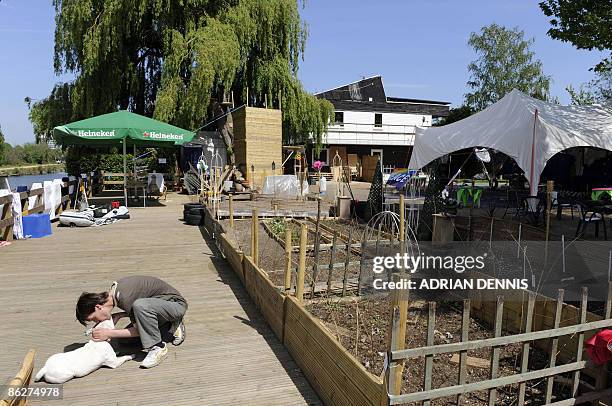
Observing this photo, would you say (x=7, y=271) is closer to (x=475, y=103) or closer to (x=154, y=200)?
(x=154, y=200)

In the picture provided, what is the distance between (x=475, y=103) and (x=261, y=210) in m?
30.0

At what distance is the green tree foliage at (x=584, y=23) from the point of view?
31.8 feet

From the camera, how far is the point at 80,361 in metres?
3.55

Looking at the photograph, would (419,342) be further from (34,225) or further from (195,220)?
(34,225)

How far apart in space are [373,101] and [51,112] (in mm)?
27889

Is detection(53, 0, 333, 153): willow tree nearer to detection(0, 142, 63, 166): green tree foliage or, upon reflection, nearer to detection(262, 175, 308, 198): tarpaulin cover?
detection(262, 175, 308, 198): tarpaulin cover

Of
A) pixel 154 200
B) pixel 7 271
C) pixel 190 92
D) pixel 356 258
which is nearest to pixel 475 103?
pixel 190 92

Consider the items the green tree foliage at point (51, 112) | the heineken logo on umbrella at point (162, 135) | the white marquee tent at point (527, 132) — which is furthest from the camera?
the green tree foliage at point (51, 112)

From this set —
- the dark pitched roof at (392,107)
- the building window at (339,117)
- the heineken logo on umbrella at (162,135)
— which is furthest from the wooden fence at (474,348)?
the dark pitched roof at (392,107)

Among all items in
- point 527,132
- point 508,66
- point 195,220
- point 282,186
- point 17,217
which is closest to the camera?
point 17,217

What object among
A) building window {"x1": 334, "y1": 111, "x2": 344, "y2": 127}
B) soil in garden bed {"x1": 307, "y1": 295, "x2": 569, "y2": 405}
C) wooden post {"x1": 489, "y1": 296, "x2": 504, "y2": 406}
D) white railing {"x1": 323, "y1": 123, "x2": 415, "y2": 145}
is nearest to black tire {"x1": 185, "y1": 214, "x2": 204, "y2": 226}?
soil in garden bed {"x1": 307, "y1": 295, "x2": 569, "y2": 405}

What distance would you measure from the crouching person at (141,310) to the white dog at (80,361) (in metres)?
0.08

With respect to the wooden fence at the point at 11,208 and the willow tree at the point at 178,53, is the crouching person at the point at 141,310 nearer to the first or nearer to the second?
the wooden fence at the point at 11,208

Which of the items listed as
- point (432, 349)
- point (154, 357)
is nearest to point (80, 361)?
point (154, 357)
